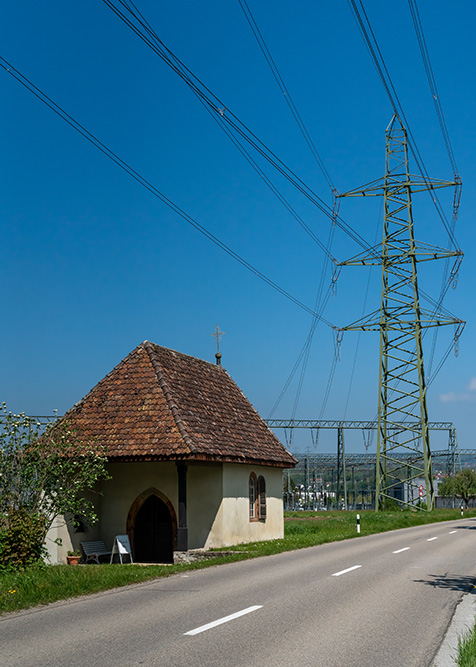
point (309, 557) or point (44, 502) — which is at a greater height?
point (44, 502)

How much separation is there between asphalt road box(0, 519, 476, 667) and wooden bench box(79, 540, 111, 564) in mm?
7438

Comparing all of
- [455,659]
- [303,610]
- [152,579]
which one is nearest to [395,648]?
[455,659]

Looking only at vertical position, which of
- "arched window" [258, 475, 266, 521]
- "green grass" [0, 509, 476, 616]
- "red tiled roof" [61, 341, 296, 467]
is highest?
"red tiled roof" [61, 341, 296, 467]

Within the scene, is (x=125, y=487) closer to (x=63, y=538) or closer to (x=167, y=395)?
(x=63, y=538)

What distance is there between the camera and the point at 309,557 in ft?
65.7

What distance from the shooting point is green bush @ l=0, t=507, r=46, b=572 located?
53.5 ft

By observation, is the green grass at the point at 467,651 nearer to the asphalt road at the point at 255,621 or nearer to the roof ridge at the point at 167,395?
the asphalt road at the point at 255,621

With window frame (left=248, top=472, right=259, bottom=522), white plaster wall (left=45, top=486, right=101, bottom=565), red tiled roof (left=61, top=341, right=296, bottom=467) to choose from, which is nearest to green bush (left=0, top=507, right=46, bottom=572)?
white plaster wall (left=45, top=486, right=101, bottom=565)

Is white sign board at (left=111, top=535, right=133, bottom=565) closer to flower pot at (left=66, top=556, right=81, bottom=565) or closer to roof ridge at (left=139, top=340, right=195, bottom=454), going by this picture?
flower pot at (left=66, top=556, right=81, bottom=565)

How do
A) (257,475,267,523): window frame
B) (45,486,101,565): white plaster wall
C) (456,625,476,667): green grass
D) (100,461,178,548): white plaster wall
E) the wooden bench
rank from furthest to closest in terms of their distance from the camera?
1. (257,475,267,523): window frame
2. (100,461,178,548): white plaster wall
3. the wooden bench
4. (45,486,101,565): white plaster wall
5. (456,625,476,667): green grass

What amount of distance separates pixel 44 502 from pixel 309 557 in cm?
738

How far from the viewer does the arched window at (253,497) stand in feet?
88.8

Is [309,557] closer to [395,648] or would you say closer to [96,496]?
[96,496]

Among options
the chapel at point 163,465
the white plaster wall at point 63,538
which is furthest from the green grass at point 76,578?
the white plaster wall at point 63,538
